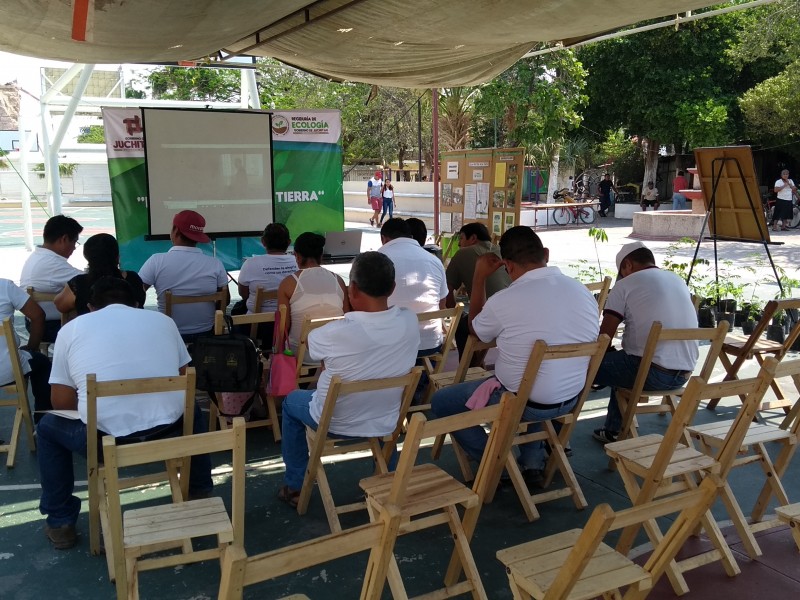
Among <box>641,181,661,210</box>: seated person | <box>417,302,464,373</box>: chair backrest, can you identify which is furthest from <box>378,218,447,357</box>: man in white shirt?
<box>641,181,661,210</box>: seated person

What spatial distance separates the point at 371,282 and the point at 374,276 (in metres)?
0.03

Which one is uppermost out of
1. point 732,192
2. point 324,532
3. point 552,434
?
point 732,192

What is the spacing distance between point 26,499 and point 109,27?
8.61 feet

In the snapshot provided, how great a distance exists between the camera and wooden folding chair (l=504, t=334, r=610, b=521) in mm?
3094

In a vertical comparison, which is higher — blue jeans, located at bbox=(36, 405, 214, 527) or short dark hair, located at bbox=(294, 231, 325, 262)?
short dark hair, located at bbox=(294, 231, 325, 262)

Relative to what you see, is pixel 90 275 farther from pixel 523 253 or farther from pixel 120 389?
pixel 523 253

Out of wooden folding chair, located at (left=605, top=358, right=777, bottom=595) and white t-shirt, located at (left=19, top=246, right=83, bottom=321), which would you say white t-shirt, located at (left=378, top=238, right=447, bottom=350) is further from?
white t-shirt, located at (left=19, top=246, right=83, bottom=321)

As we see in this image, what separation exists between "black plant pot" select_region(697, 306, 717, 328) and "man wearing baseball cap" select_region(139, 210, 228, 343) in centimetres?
425

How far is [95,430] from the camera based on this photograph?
272 cm

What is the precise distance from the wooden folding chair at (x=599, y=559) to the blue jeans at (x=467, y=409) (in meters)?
1.15

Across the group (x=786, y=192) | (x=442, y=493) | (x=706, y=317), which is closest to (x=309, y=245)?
(x=442, y=493)

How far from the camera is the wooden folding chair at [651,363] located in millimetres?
3523

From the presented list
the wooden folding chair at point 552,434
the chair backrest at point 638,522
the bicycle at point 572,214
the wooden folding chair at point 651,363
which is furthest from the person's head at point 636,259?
the bicycle at point 572,214

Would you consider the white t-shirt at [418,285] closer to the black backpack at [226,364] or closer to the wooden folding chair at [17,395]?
the black backpack at [226,364]
